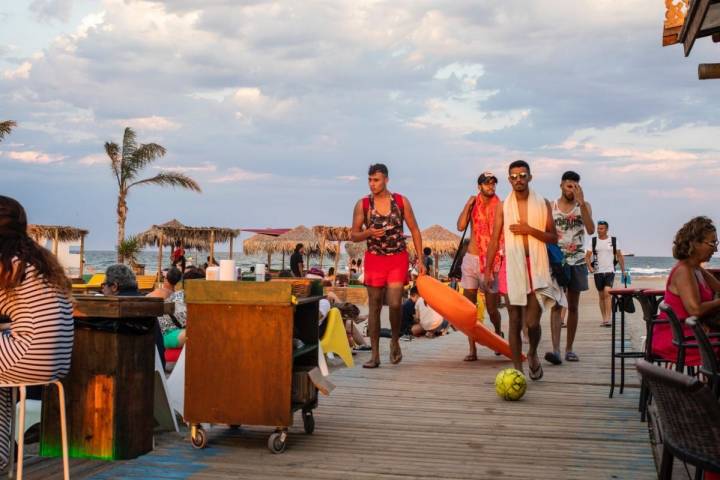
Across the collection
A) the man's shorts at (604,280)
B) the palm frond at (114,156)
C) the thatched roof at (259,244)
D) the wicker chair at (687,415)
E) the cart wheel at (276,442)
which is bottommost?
the cart wheel at (276,442)

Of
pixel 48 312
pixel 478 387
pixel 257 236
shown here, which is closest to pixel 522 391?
pixel 478 387

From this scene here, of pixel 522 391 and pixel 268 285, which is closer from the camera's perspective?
pixel 268 285

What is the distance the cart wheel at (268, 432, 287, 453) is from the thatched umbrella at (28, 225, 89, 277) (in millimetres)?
30513

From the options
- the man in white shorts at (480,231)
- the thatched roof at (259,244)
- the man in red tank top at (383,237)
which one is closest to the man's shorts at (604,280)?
the man in white shorts at (480,231)

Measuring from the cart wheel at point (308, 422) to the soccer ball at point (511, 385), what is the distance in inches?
75.4

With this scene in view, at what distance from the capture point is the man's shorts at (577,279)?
374 inches

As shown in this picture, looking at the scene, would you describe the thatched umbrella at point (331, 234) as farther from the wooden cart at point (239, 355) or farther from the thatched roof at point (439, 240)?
the wooden cart at point (239, 355)

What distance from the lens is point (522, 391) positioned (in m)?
7.41

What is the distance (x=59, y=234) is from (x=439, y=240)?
54.4 feet

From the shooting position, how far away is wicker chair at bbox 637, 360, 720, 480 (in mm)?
2797

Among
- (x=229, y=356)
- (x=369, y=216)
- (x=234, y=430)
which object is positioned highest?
(x=369, y=216)

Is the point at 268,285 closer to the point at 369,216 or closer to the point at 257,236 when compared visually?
the point at 369,216

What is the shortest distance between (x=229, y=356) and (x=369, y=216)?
3999mm

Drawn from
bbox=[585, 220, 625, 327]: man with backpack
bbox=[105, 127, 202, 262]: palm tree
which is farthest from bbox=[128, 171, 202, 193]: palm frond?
bbox=[585, 220, 625, 327]: man with backpack
